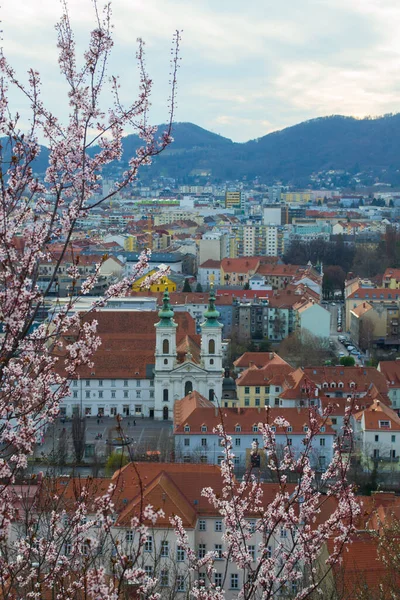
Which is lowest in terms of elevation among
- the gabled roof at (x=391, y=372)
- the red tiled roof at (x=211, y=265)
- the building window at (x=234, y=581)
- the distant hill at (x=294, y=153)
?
the building window at (x=234, y=581)

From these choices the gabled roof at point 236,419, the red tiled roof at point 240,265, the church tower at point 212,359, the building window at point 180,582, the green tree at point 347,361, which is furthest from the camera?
the red tiled roof at point 240,265

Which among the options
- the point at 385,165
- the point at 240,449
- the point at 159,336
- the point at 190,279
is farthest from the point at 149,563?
the point at 385,165

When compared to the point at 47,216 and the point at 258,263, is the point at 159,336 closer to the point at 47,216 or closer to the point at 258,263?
the point at 47,216

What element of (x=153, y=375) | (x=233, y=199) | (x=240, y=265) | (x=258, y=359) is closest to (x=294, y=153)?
(x=233, y=199)

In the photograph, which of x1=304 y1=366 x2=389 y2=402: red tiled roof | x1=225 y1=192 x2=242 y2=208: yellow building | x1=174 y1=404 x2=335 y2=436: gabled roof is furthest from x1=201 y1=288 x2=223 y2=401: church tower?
x1=225 y1=192 x2=242 y2=208: yellow building

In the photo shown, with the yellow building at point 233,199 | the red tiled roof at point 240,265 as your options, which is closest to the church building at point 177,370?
the red tiled roof at point 240,265

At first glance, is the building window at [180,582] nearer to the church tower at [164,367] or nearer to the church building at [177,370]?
the church building at [177,370]
